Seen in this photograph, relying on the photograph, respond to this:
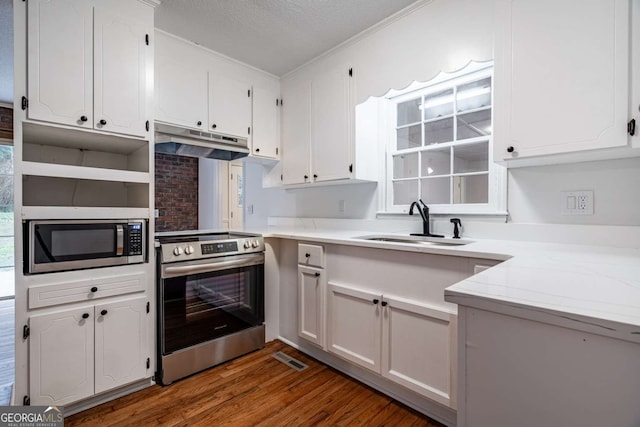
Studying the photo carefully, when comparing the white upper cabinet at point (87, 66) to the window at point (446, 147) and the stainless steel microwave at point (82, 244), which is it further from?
the window at point (446, 147)

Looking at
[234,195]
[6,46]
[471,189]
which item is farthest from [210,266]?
[234,195]

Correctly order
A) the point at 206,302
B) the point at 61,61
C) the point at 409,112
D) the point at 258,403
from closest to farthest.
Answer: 1. the point at 61,61
2. the point at 258,403
3. the point at 206,302
4. the point at 409,112

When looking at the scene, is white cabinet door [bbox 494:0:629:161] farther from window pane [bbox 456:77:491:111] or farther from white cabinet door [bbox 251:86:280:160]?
white cabinet door [bbox 251:86:280:160]

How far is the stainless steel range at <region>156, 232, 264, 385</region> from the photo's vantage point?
199 centimetres

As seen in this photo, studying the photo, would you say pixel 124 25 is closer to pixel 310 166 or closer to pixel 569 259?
pixel 310 166

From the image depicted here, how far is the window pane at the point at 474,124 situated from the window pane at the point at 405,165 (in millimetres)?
367

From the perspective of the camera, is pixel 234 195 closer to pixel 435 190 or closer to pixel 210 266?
pixel 210 266

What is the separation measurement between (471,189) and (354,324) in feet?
3.90

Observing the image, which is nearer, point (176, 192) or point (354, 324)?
point (354, 324)

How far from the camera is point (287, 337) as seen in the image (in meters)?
2.58

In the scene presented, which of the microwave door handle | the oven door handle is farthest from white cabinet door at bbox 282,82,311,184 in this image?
the microwave door handle

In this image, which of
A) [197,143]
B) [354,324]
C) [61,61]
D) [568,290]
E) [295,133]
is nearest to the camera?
[568,290]

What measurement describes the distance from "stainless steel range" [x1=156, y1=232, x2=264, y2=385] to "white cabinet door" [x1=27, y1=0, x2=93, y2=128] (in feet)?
3.05

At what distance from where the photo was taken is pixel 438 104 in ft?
7.40
